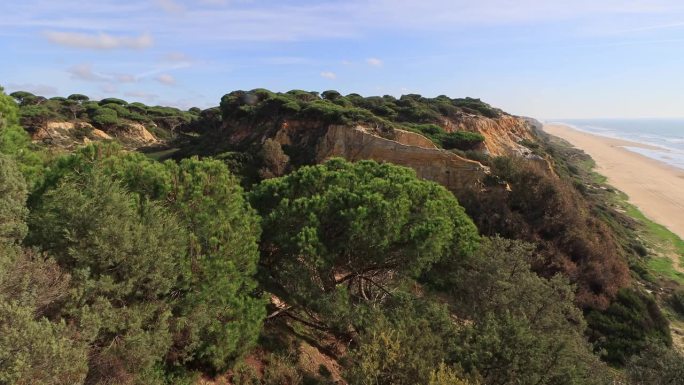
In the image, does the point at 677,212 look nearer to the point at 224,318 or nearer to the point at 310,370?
the point at 310,370

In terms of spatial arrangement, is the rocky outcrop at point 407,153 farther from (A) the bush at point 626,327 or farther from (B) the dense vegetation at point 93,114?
(B) the dense vegetation at point 93,114

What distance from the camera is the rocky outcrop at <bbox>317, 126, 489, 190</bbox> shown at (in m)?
29.2

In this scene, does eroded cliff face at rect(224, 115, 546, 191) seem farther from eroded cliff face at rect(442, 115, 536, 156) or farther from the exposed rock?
the exposed rock

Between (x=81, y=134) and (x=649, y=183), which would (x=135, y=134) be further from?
(x=649, y=183)

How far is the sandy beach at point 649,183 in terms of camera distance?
2009 inches

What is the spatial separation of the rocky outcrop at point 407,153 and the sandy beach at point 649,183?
3014 centimetres

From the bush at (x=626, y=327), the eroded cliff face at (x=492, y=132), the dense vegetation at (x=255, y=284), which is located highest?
the eroded cliff face at (x=492, y=132)

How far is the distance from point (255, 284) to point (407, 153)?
67.1 ft

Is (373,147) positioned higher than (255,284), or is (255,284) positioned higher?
(373,147)

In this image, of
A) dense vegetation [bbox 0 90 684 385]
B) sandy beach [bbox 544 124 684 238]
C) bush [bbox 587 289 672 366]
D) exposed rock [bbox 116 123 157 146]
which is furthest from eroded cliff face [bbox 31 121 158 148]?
sandy beach [bbox 544 124 684 238]

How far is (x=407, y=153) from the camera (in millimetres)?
31016

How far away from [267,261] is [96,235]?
6.53 m

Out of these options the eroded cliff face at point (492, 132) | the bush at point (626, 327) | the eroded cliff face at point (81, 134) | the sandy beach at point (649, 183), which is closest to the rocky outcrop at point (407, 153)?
the eroded cliff face at point (492, 132)

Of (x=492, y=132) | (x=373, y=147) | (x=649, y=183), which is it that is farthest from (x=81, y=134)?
(x=649, y=183)
